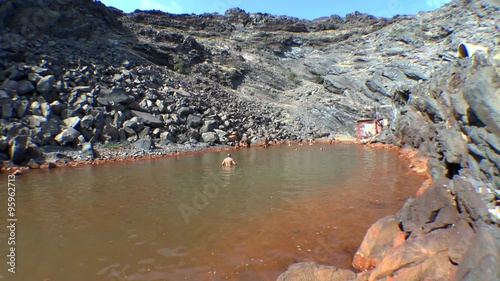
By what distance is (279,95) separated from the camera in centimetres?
4406

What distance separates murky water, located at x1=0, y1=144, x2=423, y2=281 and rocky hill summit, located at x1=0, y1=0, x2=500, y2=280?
1.76 metres

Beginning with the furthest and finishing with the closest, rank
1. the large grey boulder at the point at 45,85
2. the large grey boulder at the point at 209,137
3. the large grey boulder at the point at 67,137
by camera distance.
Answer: the large grey boulder at the point at 209,137
the large grey boulder at the point at 45,85
the large grey boulder at the point at 67,137

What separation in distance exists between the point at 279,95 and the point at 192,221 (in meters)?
37.7

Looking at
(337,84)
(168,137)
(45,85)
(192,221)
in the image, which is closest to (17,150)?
(45,85)

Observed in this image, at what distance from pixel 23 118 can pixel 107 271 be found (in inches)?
666

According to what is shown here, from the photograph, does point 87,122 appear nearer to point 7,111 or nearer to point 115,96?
point 115,96

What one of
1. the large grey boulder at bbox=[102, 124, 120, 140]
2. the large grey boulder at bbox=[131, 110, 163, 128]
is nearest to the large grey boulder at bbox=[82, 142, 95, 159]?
the large grey boulder at bbox=[102, 124, 120, 140]

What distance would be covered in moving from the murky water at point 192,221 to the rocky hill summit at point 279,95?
1763 millimetres

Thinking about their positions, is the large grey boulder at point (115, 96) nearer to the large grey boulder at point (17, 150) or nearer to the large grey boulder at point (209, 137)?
the large grey boulder at point (209, 137)

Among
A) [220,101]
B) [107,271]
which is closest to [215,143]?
[220,101]

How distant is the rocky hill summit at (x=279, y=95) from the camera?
14.7 feet

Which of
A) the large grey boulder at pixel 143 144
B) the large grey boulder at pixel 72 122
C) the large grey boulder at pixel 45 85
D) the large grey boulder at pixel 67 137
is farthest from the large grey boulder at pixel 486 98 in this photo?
the large grey boulder at pixel 45 85

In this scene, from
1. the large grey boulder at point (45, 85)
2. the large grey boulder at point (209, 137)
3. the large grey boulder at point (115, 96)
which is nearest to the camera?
the large grey boulder at point (45, 85)

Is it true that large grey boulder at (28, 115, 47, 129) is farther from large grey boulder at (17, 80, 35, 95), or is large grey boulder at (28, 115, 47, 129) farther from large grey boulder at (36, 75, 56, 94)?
large grey boulder at (36, 75, 56, 94)
